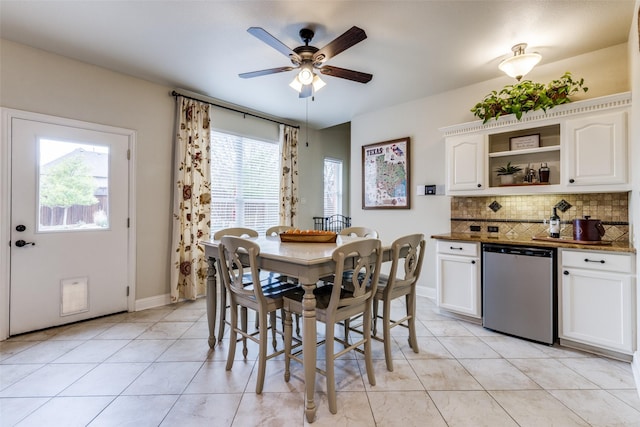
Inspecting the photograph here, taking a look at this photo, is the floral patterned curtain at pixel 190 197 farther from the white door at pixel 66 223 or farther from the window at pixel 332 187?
the window at pixel 332 187

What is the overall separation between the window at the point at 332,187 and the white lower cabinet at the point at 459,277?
3092mm

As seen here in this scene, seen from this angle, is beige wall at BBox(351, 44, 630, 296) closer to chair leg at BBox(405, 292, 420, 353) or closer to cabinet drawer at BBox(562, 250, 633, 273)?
cabinet drawer at BBox(562, 250, 633, 273)

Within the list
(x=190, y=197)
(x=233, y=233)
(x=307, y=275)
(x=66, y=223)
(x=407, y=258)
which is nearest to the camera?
(x=307, y=275)

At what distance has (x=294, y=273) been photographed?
5.81ft

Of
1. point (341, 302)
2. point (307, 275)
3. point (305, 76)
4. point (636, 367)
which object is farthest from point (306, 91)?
point (636, 367)

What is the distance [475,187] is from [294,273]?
2436 mm

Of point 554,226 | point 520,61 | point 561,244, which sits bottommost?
point 561,244

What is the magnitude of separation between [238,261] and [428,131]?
315 centimetres

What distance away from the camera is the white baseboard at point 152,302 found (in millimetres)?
3451

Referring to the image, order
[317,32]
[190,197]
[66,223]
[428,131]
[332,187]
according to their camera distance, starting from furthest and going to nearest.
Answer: [332,187] < [428,131] < [190,197] < [66,223] < [317,32]

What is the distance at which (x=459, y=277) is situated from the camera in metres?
3.09

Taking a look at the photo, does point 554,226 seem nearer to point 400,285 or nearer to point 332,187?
point 400,285

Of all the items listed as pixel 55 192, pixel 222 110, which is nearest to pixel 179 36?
pixel 222 110

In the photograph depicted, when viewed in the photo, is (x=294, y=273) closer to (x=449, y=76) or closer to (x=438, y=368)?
(x=438, y=368)
